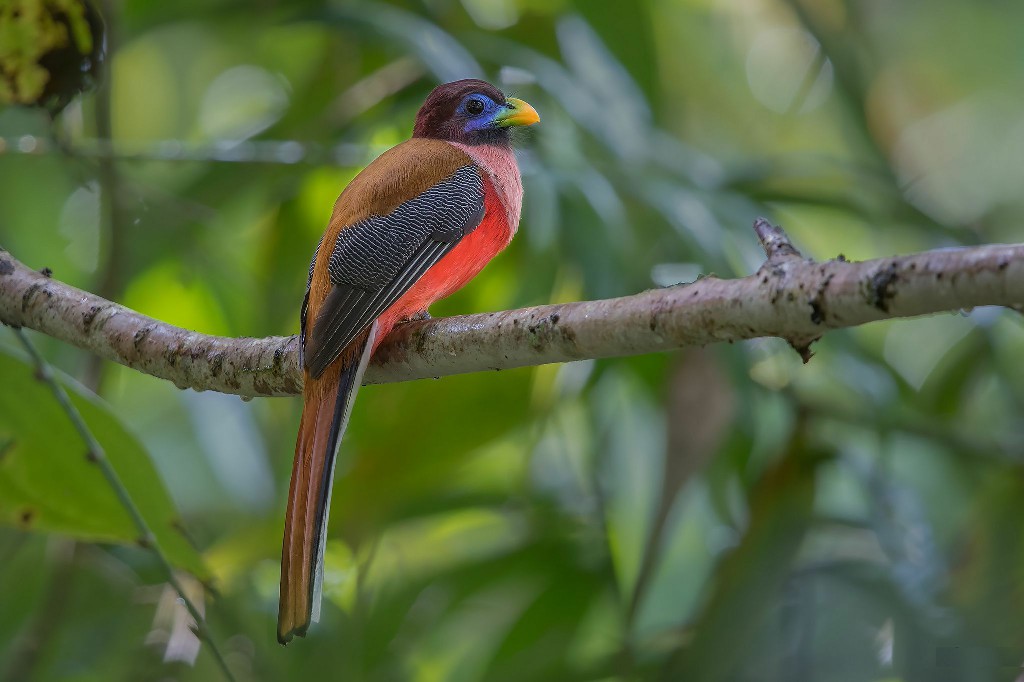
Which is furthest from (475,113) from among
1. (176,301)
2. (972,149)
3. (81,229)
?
(972,149)

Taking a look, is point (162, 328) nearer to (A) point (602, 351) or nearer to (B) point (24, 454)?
(B) point (24, 454)

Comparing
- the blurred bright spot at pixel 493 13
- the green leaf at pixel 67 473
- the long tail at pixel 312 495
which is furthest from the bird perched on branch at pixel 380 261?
the blurred bright spot at pixel 493 13

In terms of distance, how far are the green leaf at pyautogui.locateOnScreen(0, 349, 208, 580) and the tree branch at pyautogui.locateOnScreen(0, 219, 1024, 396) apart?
0.19m

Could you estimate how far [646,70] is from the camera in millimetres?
3979

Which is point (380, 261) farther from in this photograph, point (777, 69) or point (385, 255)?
point (777, 69)

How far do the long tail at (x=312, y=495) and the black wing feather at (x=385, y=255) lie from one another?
0.23ft

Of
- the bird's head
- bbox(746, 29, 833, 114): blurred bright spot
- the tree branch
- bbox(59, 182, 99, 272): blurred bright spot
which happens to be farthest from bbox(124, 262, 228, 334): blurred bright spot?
bbox(746, 29, 833, 114): blurred bright spot

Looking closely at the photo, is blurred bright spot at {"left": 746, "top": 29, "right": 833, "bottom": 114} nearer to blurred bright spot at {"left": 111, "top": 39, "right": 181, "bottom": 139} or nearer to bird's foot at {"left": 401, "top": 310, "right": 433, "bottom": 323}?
blurred bright spot at {"left": 111, "top": 39, "right": 181, "bottom": 139}

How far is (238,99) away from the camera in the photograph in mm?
5727

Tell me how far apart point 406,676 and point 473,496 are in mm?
612

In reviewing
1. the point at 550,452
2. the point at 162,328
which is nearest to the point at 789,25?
the point at 550,452

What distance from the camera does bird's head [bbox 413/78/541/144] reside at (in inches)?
126

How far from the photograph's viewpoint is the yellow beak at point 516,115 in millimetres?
3178

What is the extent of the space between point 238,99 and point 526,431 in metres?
3.07
